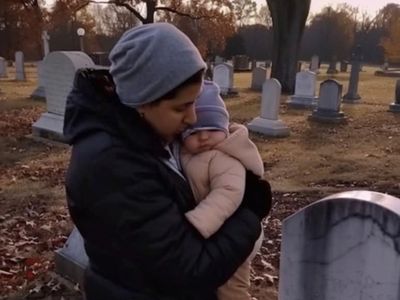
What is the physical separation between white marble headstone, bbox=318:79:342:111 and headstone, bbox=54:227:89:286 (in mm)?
9330

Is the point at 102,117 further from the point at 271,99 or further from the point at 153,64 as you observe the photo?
the point at 271,99

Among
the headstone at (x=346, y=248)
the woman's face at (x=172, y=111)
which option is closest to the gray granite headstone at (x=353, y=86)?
the headstone at (x=346, y=248)

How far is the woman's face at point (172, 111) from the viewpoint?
1.12m

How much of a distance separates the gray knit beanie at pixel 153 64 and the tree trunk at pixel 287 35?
18.8 metres

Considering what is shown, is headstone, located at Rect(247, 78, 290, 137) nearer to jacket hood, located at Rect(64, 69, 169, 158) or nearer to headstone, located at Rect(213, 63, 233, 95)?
headstone, located at Rect(213, 63, 233, 95)

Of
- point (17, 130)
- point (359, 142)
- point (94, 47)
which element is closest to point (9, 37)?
point (94, 47)

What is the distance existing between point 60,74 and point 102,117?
810cm

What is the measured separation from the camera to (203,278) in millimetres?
1128

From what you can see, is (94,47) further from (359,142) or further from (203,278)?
(203,278)

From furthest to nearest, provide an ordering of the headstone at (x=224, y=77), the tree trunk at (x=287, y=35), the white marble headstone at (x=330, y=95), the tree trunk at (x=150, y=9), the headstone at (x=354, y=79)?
the tree trunk at (x=150, y=9) < the tree trunk at (x=287, y=35) < the headstone at (x=224, y=77) < the headstone at (x=354, y=79) < the white marble headstone at (x=330, y=95)

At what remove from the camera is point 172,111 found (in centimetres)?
114

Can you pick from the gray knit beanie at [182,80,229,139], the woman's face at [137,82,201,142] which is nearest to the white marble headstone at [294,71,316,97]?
the gray knit beanie at [182,80,229,139]

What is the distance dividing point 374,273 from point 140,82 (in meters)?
1.04

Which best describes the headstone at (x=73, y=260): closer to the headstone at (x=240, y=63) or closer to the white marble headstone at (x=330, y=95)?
the white marble headstone at (x=330, y=95)
